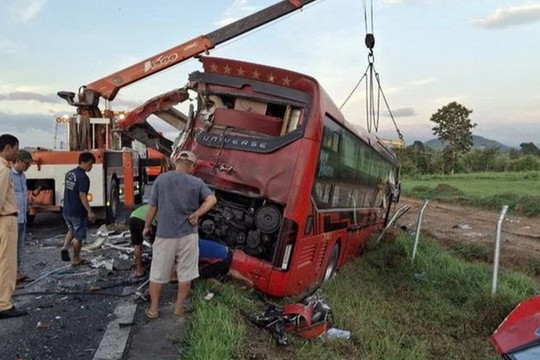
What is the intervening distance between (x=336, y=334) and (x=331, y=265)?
3.02m

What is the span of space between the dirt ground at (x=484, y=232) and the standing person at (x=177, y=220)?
6.54 m

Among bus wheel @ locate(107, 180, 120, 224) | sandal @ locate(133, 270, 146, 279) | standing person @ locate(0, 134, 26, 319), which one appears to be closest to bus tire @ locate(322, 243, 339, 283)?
sandal @ locate(133, 270, 146, 279)

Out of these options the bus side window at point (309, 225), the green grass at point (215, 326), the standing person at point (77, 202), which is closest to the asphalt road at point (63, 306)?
the standing person at point (77, 202)

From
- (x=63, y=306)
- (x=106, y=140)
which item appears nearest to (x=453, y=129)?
(x=106, y=140)

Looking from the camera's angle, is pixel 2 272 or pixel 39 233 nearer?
pixel 2 272

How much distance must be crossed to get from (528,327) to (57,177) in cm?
1084

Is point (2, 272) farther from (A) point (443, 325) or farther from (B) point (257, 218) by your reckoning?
(A) point (443, 325)

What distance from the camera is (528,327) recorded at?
3141 mm

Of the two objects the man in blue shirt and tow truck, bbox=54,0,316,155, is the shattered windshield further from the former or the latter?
tow truck, bbox=54,0,316,155

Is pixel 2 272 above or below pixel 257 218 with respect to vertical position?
below

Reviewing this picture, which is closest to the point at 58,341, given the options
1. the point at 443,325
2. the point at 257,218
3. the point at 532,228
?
the point at 257,218

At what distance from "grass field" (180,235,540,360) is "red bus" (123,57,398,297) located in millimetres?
569

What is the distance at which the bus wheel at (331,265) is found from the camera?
27.2ft

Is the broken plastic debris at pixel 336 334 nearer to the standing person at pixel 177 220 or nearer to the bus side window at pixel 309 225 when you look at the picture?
the bus side window at pixel 309 225
